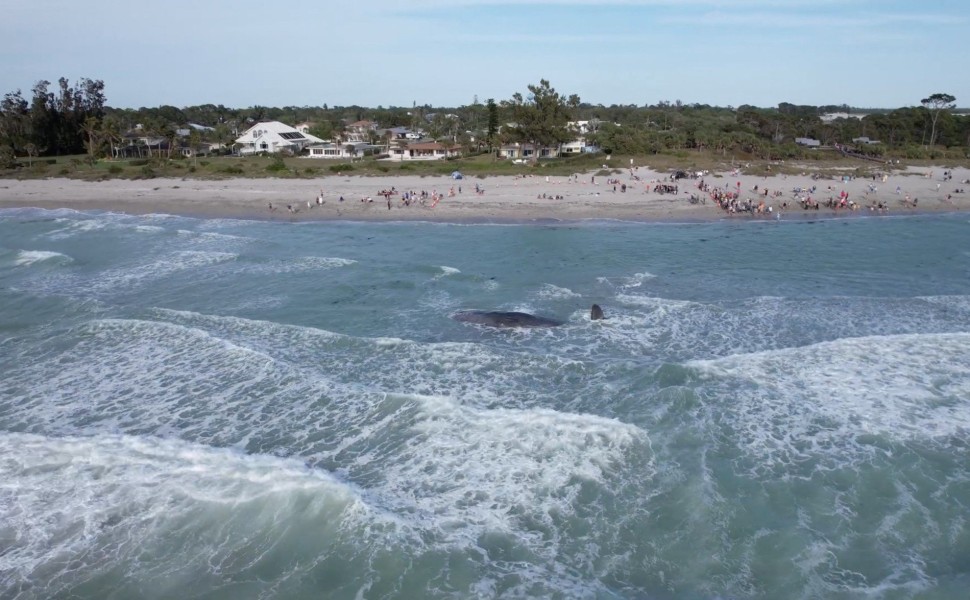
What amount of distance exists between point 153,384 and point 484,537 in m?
9.53

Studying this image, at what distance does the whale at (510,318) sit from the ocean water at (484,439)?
64cm

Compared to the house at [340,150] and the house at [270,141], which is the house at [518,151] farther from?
the house at [270,141]

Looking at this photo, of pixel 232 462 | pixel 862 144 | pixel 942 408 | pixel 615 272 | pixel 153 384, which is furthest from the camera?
pixel 862 144

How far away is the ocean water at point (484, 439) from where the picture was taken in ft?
30.3

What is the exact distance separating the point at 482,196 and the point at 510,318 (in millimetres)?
28181

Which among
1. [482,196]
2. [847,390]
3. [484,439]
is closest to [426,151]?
[482,196]

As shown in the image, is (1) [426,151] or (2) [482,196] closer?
(2) [482,196]

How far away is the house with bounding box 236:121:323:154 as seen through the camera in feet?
265

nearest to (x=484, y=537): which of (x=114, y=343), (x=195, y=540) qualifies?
(x=195, y=540)

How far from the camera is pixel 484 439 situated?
40.9 ft

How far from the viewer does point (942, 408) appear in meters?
13.6

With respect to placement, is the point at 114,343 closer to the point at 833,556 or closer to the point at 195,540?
the point at 195,540

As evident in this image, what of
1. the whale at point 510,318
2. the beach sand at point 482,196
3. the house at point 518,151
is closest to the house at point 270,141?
the house at point 518,151

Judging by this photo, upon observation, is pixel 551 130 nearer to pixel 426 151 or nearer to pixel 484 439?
pixel 426 151
